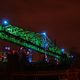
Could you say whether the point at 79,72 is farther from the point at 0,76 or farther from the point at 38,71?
the point at 0,76

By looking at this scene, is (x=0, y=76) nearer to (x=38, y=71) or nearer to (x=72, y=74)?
(x=38, y=71)

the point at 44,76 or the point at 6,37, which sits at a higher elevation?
the point at 6,37

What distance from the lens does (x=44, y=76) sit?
83.5 m

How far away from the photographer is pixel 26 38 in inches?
4493

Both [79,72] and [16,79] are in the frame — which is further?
[16,79]

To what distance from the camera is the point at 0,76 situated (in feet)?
277

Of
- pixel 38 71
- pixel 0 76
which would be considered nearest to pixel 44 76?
pixel 38 71

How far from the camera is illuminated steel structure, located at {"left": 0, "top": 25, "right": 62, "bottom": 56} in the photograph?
97.2 meters

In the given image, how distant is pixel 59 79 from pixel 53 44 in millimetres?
77100

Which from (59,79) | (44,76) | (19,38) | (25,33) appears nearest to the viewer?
(59,79)

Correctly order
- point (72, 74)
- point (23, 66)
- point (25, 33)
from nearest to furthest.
Answer: point (72, 74), point (23, 66), point (25, 33)

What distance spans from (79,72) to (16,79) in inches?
780

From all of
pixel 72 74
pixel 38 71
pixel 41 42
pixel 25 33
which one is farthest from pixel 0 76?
pixel 41 42

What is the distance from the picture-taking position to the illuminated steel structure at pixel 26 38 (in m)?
97.2
